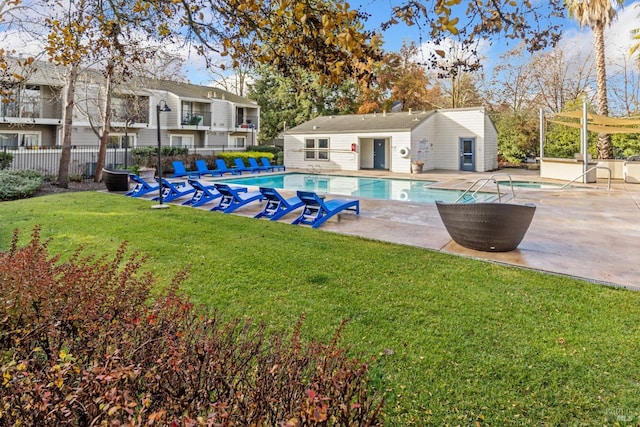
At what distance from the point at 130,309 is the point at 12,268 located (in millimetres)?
1091

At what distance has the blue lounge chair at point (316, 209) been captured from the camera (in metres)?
8.95

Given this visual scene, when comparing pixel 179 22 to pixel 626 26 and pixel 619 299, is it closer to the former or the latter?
pixel 619 299

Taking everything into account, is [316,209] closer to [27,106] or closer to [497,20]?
[497,20]

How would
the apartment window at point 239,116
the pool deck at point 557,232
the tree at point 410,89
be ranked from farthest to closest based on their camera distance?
1. the apartment window at point 239,116
2. the tree at point 410,89
3. the pool deck at point 557,232

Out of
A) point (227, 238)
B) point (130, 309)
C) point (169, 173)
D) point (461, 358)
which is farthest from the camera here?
point (169, 173)

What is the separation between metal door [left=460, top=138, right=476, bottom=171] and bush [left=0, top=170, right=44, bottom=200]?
22.7 metres

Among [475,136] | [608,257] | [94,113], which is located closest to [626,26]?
[475,136]

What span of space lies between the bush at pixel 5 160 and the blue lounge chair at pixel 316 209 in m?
14.7

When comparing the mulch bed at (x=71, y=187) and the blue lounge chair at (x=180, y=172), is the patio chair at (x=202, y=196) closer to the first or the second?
the mulch bed at (x=71, y=187)

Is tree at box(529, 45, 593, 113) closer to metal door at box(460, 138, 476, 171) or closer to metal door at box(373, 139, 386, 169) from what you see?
metal door at box(460, 138, 476, 171)

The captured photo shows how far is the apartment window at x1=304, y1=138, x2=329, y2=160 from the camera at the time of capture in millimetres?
28062

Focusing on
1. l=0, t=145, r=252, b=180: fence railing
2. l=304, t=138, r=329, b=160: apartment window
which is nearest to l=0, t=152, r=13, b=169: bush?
l=0, t=145, r=252, b=180: fence railing

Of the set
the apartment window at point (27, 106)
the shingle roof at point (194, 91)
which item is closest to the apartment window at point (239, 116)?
the shingle roof at point (194, 91)

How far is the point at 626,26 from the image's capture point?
22.8m
